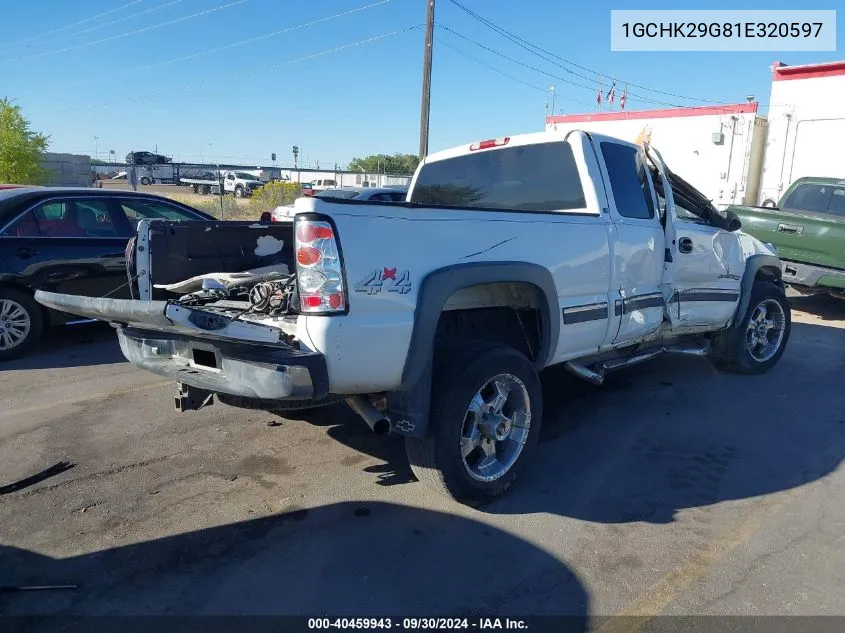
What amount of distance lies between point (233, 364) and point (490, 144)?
9.15 feet

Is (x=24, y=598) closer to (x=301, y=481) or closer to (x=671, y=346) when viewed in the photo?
(x=301, y=481)

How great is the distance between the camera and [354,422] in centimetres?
498

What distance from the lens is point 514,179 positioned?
4824mm

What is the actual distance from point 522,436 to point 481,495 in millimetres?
451

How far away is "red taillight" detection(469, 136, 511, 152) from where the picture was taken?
4906 mm

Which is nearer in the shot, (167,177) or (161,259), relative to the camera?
(161,259)

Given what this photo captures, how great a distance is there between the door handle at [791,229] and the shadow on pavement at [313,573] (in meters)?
8.04

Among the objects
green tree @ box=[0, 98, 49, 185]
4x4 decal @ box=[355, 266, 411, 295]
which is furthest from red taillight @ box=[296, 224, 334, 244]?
green tree @ box=[0, 98, 49, 185]

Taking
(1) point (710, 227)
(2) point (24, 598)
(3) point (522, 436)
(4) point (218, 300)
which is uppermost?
(1) point (710, 227)

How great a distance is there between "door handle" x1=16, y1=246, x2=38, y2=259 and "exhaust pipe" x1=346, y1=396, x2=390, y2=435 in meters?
4.72

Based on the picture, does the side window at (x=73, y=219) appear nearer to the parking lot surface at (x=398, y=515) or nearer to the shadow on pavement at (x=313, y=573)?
the parking lot surface at (x=398, y=515)

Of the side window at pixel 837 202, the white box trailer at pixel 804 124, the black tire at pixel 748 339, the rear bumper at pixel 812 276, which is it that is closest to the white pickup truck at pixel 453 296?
the black tire at pixel 748 339

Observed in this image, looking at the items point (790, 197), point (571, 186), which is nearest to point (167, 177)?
point (790, 197)

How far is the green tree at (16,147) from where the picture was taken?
20688 millimetres
